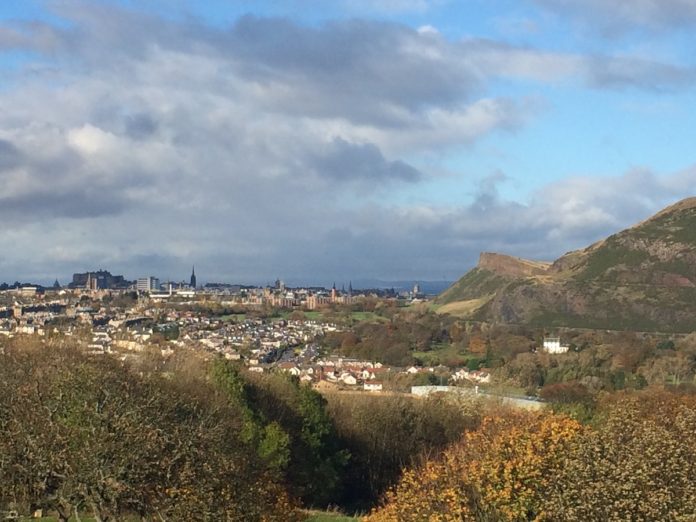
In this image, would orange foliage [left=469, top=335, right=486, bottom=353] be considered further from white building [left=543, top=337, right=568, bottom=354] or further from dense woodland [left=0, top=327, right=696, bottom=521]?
dense woodland [left=0, top=327, right=696, bottom=521]

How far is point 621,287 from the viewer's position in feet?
433

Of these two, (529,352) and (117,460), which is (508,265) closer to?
(529,352)

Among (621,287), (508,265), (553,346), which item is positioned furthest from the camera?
(508,265)

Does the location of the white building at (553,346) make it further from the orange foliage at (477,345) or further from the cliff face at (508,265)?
the cliff face at (508,265)

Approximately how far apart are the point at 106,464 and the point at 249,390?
87.9 ft

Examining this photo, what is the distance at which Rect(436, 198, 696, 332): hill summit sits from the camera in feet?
404

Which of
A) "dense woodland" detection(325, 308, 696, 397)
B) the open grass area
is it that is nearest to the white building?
"dense woodland" detection(325, 308, 696, 397)

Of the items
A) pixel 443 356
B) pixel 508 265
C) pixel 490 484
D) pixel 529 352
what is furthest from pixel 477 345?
pixel 490 484

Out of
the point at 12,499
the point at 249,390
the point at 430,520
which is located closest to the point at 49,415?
the point at 12,499

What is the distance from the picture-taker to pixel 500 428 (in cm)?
2422

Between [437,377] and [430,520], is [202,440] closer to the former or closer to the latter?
[430,520]

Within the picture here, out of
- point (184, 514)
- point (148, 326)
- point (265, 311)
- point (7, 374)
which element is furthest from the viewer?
point (265, 311)

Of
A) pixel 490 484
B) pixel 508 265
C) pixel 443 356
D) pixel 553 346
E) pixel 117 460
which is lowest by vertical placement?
pixel 443 356

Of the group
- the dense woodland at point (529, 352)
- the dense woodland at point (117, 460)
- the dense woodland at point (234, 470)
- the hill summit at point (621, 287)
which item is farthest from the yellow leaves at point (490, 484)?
the hill summit at point (621, 287)
